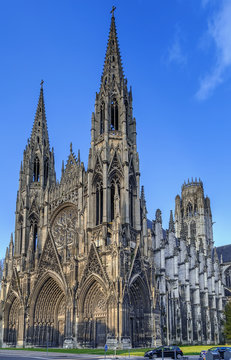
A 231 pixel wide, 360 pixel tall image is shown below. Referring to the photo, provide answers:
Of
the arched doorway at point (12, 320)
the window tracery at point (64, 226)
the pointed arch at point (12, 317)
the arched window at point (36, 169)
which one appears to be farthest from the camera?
the arched window at point (36, 169)

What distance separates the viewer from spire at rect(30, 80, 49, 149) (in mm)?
54094

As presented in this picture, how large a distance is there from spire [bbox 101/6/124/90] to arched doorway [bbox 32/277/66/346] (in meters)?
→ 24.3

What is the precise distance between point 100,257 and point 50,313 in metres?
10.2

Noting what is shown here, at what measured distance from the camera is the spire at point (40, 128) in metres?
54.1

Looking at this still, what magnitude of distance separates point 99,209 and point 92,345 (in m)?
12.9

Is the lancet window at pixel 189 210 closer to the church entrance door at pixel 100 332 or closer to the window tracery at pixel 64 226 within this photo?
the window tracery at pixel 64 226

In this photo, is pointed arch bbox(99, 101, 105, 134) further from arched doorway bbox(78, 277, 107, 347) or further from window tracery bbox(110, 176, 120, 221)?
arched doorway bbox(78, 277, 107, 347)

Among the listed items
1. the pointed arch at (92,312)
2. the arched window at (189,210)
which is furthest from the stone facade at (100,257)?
the arched window at (189,210)

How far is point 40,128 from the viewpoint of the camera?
55.1 metres

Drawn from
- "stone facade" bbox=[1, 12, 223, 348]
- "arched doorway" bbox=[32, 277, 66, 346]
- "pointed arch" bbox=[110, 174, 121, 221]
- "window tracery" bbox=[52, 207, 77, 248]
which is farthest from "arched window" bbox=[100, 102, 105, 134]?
"arched doorway" bbox=[32, 277, 66, 346]

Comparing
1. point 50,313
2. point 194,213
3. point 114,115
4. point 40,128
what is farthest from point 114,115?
point 194,213

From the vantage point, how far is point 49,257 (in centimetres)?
4156

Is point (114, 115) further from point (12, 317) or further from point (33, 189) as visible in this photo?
point (12, 317)

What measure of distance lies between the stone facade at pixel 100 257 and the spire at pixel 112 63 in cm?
14
